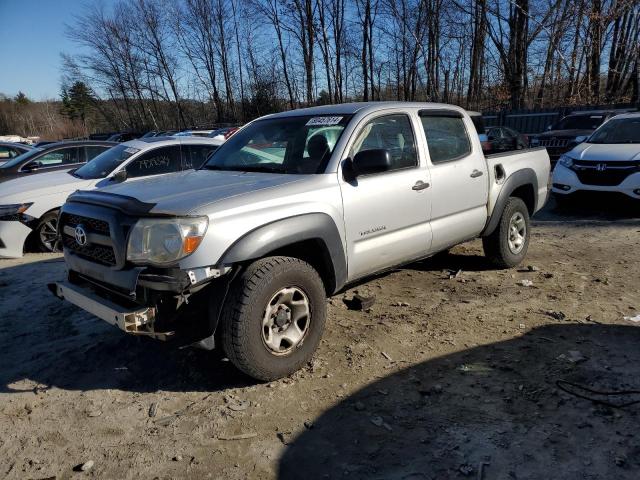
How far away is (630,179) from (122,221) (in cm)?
768

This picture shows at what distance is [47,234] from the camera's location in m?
6.88

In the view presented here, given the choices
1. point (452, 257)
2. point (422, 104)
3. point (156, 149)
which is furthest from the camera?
point (156, 149)

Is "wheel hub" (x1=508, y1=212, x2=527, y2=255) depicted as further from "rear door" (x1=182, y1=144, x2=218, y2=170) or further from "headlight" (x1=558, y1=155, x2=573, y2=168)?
"rear door" (x1=182, y1=144, x2=218, y2=170)

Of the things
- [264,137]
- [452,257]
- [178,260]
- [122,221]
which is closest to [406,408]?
[178,260]

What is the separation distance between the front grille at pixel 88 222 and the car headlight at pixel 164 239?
1.06 ft

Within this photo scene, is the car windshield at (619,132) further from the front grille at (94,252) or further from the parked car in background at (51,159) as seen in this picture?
the parked car in background at (51,159)

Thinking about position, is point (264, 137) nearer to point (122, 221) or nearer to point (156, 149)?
point (122, 221)

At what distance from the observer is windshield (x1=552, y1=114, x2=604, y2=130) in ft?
44.7

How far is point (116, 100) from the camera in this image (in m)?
43.4

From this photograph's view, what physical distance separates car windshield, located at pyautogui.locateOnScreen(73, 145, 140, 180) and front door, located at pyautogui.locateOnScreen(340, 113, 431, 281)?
4539 mm

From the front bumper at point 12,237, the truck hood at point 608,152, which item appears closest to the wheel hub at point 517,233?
the truck hood at point 608,152

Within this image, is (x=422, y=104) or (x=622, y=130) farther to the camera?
(x=622, y=130)

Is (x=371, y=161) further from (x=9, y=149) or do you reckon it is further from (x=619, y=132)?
(x=9, y=149)

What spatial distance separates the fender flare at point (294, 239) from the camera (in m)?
2.97
